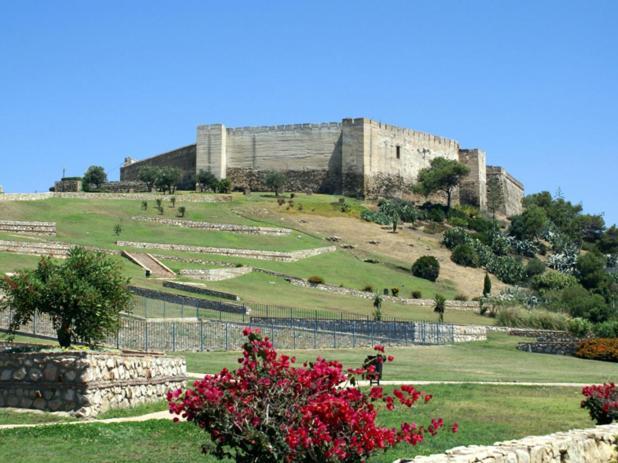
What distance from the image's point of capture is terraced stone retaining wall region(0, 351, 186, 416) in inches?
626

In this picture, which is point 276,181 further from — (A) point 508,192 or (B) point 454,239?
(A) point 508,192

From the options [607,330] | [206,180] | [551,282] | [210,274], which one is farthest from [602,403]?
[206,180]

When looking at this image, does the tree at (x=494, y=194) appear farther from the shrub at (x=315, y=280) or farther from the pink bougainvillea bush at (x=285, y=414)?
the pink bougainvillea bush at (x=285, y=414)

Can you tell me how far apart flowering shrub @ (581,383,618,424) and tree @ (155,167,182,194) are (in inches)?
2981

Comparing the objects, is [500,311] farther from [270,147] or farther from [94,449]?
[270,147]

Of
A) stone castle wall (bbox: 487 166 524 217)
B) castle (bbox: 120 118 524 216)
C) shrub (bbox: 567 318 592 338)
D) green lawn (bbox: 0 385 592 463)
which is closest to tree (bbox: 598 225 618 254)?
stone castle wall (bbox: 487 166 524 217)

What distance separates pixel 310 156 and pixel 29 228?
4568cm

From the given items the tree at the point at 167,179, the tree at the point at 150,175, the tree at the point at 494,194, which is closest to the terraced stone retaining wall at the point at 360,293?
the tree at the point at 167,179

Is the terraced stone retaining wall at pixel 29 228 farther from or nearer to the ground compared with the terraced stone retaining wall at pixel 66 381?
farther from the ground

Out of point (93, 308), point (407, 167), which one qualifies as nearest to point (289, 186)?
point (407, 167)

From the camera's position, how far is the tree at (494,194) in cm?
11012

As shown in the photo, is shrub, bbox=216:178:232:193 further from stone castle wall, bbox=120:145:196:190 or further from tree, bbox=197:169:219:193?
stone castle wall, bbox=120:145:196:190

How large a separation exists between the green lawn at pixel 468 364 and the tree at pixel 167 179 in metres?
54.5

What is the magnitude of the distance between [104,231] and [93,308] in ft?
135
